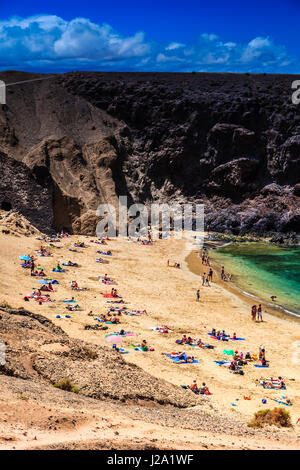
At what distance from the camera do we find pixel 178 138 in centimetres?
6241

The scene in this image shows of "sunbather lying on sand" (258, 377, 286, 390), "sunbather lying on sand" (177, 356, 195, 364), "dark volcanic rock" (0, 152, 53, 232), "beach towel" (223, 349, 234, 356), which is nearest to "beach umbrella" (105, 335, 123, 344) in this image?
"sunbather lying on sand" (177, 356, 195, 364)

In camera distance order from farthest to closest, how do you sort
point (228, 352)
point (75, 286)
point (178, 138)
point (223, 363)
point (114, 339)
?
point (178, 138) → point (75, 286) → point (228, 352) → point (114, 339) → point (223, 363)

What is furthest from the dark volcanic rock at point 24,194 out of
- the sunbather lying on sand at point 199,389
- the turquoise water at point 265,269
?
the sunbather lying on sand at point 199,389

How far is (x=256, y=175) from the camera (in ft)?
195

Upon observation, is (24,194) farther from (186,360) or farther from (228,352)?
(186,360)

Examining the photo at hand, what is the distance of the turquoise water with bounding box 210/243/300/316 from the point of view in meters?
32.6

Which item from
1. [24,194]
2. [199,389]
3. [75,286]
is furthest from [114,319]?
[24,194]

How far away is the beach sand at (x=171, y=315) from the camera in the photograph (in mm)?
17609

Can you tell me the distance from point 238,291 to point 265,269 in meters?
8.09

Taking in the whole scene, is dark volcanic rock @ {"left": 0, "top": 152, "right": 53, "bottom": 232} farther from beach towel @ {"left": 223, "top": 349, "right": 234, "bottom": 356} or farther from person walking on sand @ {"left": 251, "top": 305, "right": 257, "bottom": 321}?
beach towel @ {"left": 223, "top": 349, "right": 234, "bottom": 356}

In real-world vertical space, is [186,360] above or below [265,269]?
below

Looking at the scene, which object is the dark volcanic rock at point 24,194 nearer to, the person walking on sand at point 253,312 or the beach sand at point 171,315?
the beach sand at point 171,315

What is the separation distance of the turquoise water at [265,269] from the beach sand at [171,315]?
228 centimetres
